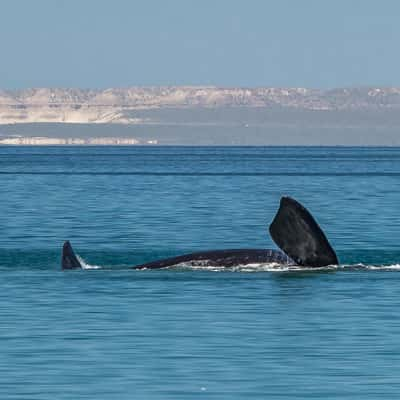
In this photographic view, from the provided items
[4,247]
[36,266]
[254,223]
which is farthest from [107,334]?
[254,223]

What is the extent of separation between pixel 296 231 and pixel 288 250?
664 millimetres

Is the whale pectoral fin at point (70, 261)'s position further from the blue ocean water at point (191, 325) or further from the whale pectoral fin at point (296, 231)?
the whale pectoral fin at point (296, 231)

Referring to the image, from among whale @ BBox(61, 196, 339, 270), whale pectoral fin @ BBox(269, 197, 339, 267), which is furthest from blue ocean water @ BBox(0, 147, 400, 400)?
whale pectoral fin @ BBox(269, 197, 339, 267)

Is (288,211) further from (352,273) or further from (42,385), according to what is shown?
(42,385)

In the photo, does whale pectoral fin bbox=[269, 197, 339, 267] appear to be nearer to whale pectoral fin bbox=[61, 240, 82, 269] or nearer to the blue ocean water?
the blue ocean water

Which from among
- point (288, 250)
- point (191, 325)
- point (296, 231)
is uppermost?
point (296, 231)

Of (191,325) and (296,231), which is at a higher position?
(296,231)

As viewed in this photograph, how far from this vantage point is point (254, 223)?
2034 inches

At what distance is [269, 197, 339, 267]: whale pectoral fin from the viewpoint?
2545 centimetres

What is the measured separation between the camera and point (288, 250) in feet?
85.5

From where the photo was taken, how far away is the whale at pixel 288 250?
25500 mm

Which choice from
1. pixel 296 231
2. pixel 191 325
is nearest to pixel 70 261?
pixel 296 231

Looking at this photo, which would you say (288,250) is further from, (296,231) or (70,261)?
(70,261)

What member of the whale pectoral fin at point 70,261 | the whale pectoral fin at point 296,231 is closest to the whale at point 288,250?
the whale pectoral fin at point 296,231
